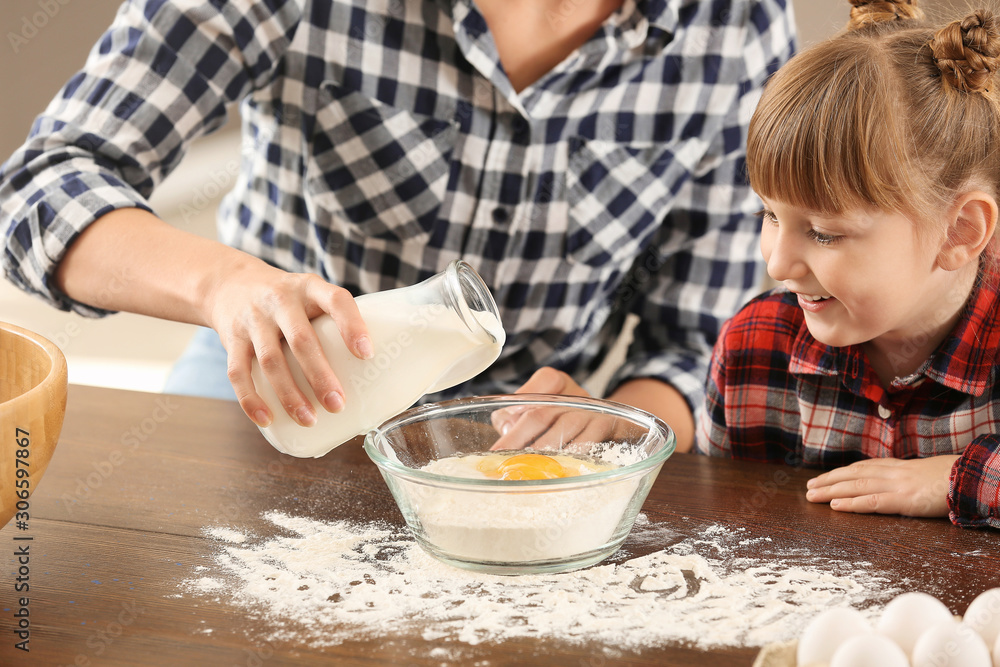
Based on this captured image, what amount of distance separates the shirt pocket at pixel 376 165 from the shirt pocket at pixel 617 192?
0.77ft

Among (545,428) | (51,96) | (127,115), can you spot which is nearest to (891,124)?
(545,428)

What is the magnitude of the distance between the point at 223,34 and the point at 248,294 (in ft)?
2.06

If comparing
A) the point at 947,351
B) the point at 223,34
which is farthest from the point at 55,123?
the point at 947,351

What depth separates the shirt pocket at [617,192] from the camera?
5.09ft

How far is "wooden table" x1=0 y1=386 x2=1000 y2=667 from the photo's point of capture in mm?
695

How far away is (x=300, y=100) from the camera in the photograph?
4.86ft

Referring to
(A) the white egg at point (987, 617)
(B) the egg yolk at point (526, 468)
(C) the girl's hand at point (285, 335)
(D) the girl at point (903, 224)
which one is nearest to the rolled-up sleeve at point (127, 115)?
(C) the girl's hand at point (285, 335)

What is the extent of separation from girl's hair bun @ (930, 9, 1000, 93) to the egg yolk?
655 millimetres

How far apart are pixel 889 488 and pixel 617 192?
749 millimetres

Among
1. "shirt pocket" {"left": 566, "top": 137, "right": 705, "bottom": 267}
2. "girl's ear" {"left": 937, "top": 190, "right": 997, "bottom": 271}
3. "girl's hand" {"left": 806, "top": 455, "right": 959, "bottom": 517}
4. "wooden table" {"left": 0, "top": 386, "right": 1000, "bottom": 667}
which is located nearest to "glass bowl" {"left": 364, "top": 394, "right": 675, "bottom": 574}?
"wooden table" {"left": 0, "top": 386, "right": 1000, "bottom": 667}

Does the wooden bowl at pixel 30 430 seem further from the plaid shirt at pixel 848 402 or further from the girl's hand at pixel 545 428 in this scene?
the plaid shirt at pixel 848 402

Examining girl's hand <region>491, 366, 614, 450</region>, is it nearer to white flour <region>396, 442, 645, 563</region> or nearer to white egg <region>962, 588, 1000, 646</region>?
white flour <region>396, 442, 645, 563</region>

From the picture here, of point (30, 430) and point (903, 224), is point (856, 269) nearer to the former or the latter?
point (903, 224)

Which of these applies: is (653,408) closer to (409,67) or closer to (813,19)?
(409,67)
